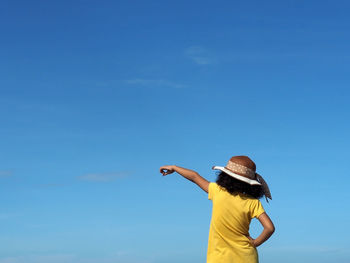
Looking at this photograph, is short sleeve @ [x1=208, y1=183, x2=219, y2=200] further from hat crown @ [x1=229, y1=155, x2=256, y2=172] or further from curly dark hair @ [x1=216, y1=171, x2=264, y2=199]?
hat crown @ [x1=229, y1=155, x2=256, y2=172]

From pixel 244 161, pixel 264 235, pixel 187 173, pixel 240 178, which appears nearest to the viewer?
pixel 264 235

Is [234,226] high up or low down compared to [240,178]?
down

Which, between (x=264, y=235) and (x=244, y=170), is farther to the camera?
(x=244, y=170)

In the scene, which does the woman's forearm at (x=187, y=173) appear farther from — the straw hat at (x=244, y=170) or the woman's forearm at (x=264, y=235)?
the woman's forearm at (x=264, y=235)

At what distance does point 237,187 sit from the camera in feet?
39.3

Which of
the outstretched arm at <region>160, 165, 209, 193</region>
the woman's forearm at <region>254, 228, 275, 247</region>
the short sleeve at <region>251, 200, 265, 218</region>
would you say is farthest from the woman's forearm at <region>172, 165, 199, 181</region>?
the woman's forearm at <region>254, 228, 275, 247</region>

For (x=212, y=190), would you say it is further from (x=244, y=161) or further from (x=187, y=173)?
(x=244, y=161)

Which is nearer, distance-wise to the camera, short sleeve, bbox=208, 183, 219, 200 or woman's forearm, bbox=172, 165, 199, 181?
short sleeve, bbox=208, 183, 219, 200

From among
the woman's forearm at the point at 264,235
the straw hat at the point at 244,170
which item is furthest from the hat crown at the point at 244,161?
the woman's forearm at the point at 264,235

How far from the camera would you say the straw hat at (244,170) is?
12000mm

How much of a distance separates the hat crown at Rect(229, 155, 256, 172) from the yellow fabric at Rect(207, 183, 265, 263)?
47 cm

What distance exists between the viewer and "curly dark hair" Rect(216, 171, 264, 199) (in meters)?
12.0

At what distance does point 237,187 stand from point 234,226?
60 centimetres

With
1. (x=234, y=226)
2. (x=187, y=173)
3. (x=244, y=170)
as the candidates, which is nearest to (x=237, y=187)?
(x=244, y=170)
